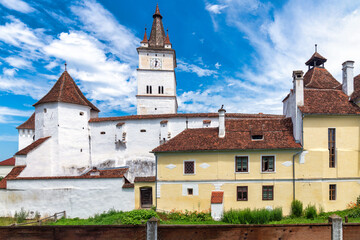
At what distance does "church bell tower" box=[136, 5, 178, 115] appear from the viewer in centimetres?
4091

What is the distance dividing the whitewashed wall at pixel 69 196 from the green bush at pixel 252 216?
754 cm

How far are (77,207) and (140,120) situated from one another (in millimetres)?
13227

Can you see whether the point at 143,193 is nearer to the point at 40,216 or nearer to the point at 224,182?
the point at 224,182

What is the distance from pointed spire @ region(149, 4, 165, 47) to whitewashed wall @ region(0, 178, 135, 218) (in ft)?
101

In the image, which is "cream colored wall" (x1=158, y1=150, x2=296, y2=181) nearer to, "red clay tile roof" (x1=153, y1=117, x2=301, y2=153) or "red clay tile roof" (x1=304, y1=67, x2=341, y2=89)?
"red clay tile roof" (x1=153, y1=117, x2=301, y2=153)

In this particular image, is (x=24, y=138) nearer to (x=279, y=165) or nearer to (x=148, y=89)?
(x=148, y=89)

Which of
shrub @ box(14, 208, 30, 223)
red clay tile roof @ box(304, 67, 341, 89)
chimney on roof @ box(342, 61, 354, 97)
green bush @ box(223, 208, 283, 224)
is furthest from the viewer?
red clay tile roof @ box(304, 67, 341, 89)

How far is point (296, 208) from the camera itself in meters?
16.8

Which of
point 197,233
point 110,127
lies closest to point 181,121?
point 110,127

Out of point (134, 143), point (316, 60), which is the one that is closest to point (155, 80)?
point (134, 143)

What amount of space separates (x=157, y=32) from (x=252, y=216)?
125 feet

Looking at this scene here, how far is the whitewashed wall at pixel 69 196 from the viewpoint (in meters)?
18.4

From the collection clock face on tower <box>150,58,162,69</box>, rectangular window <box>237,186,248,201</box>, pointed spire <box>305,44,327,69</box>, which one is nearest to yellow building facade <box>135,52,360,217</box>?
rectangular window <box>237,186,248,201</box>

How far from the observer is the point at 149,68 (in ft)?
137
